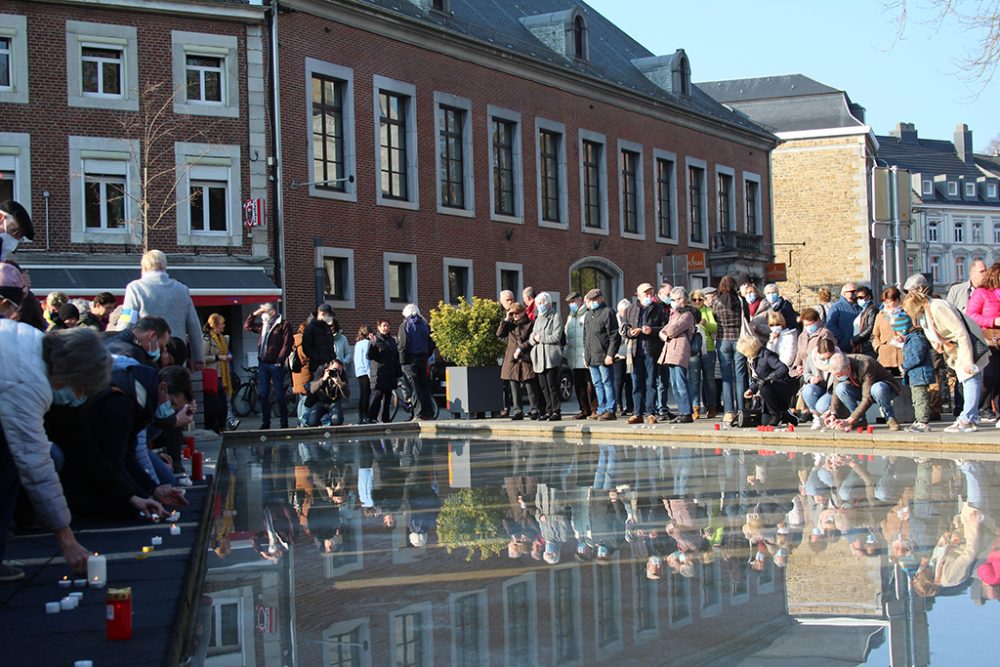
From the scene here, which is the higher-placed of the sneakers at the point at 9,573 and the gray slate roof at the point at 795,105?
the gray slate roof at the point at 795,105

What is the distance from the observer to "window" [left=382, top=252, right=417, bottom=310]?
105 ft

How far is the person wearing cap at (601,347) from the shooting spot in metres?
18.3

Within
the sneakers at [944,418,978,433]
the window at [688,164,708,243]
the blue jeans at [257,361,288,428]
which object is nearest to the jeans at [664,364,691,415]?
the sneakers at [944,418,978,433]

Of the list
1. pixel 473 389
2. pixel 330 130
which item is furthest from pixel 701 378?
pixel 330 130

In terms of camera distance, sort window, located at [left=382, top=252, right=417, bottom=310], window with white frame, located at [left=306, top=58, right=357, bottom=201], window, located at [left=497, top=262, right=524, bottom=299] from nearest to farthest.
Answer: window with white frame, located at [left=306, top=58, right=357, bottom=201] < window, located at [left=382, top=252, right=417, bottom=310] < window, located at [left=497, top=262, right=524, bottom=299]

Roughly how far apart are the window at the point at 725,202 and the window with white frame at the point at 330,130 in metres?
21.0

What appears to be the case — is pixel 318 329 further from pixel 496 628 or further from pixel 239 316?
pixel 496 628

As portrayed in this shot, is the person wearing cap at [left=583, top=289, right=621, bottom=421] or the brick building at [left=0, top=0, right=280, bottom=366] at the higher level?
the brick building at [left=0, top=0, right=280, bottom=366]

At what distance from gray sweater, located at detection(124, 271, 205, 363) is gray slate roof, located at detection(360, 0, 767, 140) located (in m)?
20.8

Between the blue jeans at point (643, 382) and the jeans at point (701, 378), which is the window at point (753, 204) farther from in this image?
the blue jeans at point (643, 382)

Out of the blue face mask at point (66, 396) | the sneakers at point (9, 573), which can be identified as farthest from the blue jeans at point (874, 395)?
the sneakers at point (9, 573)

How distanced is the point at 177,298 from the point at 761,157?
42.3m

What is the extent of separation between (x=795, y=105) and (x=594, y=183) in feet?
99.3

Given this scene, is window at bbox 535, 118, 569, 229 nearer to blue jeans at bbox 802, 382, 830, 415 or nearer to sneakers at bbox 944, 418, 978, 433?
blue jeans at bbox 802, 382, 830, 415
